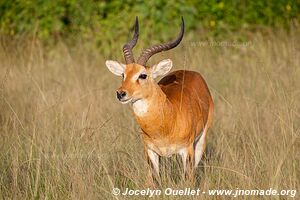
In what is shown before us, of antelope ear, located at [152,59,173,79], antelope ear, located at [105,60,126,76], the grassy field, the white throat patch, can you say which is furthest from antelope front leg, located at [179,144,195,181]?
antelope ear, located at [105,60,126,76]

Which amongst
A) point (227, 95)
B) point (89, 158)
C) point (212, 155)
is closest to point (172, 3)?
point (227, 95)

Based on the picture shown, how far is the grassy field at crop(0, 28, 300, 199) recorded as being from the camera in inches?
232

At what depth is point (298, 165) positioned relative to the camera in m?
6.15

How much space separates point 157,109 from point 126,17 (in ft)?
19.5

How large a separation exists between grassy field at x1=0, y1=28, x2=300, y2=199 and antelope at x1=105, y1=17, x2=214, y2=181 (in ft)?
0.61

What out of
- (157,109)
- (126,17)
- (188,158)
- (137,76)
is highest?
(126,17)

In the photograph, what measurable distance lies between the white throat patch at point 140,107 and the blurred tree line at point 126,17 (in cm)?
574

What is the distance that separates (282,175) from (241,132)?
144cm

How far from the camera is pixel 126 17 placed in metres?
12.0

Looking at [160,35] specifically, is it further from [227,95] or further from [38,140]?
[38,140]

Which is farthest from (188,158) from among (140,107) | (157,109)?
(140,107)

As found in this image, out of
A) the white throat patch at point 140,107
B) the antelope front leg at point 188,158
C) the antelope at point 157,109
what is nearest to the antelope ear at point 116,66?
the antelope at point 157,109

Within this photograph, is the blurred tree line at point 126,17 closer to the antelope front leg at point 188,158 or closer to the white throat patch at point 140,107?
the antelope front leg at point 188,158

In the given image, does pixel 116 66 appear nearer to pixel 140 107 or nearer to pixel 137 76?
pixel 137 76
